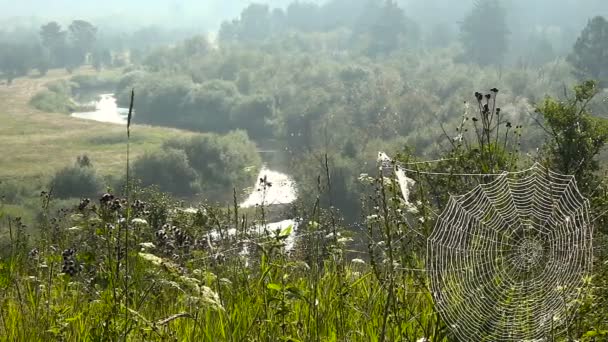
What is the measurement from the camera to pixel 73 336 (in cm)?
358

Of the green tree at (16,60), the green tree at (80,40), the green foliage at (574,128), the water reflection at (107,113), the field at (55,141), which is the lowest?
the field at (55,141)

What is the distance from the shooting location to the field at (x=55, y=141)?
6644 centimetres

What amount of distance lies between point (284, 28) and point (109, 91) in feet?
211

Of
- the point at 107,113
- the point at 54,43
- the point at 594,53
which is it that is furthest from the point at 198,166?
the point at 54,43

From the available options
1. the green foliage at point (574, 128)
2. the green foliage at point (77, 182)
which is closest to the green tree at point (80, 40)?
the green foliage at point (77, 182)

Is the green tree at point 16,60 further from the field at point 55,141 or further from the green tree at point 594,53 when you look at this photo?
the green tree at point 594,53

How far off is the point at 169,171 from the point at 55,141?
15.4m

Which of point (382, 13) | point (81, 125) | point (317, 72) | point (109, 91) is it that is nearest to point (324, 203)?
point (81, 125)

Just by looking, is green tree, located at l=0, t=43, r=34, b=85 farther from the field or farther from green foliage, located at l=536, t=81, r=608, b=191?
green foliage, located at l=536, t=81, r=608, b=191

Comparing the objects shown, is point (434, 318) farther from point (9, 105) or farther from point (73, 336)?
point (9, 105)

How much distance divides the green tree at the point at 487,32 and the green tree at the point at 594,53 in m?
32.8

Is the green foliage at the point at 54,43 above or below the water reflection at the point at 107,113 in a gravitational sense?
above

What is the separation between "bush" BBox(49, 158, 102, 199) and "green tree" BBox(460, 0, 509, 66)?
8152 centimetres

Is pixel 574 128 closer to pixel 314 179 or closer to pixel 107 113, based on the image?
pixel 314 179
